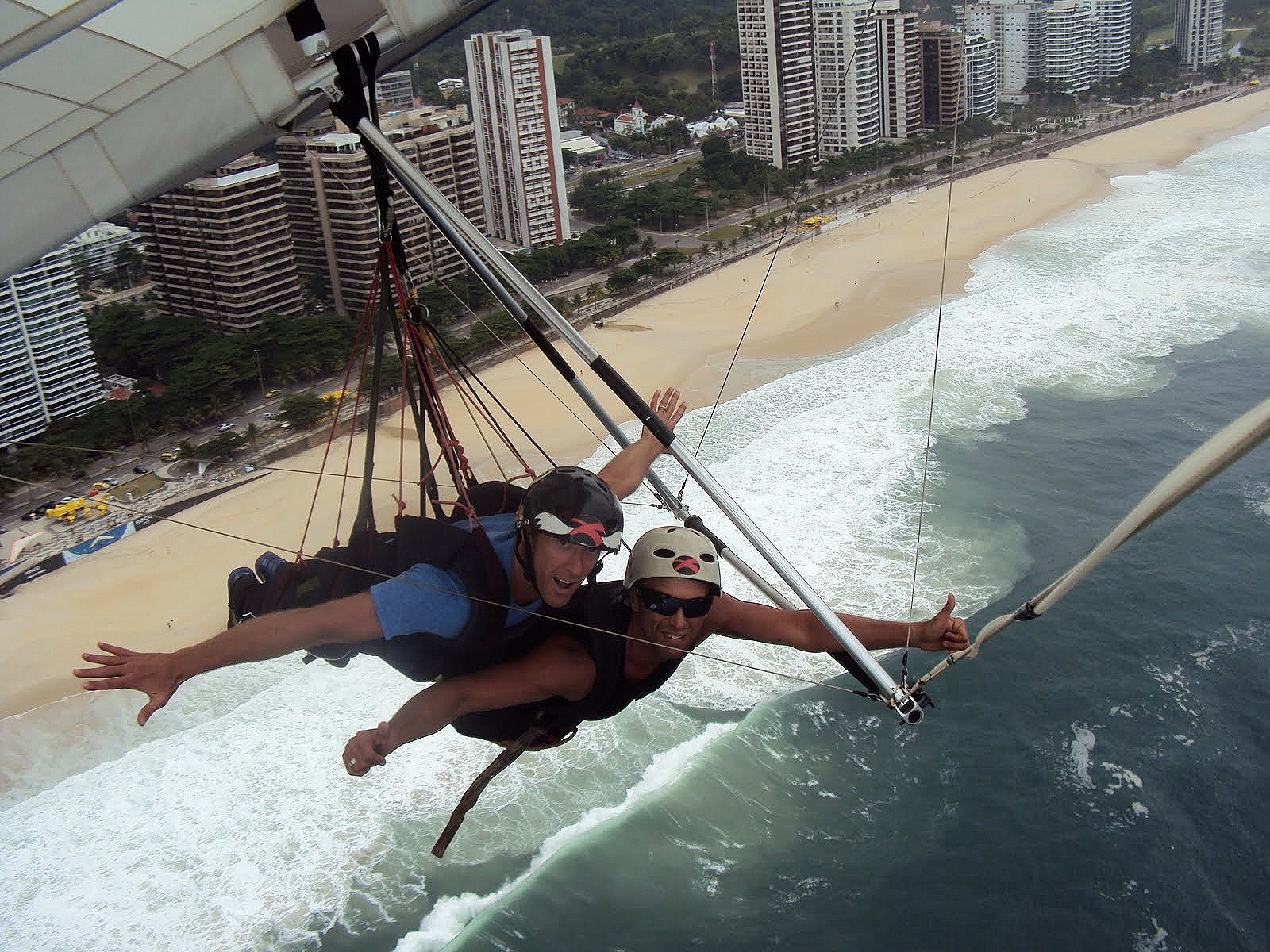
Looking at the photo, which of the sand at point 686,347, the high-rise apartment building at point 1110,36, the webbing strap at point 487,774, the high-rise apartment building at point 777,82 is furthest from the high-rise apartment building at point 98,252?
the high-rise apartment building at point 1110,36

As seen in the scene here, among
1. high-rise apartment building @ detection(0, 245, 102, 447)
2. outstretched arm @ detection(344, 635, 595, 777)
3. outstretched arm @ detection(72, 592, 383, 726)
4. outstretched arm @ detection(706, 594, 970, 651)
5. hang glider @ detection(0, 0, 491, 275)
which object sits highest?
hang glider @ detection(0, 0, 491, 275)

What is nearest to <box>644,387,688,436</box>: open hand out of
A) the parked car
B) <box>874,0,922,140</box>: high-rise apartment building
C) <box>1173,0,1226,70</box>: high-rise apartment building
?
the parked car

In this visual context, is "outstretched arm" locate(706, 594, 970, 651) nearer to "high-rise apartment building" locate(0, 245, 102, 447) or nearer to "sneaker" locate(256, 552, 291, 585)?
"sneaker" locate(256, 552, 291, 585)

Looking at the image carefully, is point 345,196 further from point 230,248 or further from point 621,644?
point 621,644

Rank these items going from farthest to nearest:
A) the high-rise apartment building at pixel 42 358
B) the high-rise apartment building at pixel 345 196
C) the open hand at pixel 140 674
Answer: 1. the high-rise apartment building at pixel 345 196
2. the high-rise apartment building at pixel 42 358
3. the open hand at pixel 140 674

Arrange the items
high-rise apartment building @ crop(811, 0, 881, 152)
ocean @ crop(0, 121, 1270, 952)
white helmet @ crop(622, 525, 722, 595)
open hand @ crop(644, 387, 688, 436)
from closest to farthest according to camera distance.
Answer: white helmet @ crop(622, 525, 722, 595)
open hand @ crop(644, 387, 688, 436)
ocean @ crop(0, 121, 1270, 952)
high-rise apartment building @ crop(811, 0, 881, 152)

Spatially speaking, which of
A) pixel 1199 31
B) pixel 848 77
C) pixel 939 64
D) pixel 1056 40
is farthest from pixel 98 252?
pixel 1199 31

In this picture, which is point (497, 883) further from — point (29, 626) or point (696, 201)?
point (696, 201)

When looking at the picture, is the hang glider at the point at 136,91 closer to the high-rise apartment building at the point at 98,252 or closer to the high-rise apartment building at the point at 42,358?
the high-rise apartment building at the point at 42,358
